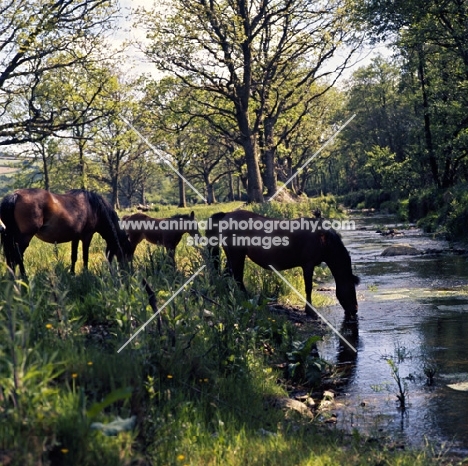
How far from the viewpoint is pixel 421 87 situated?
3662 centimetres

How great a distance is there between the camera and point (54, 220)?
10805 mm

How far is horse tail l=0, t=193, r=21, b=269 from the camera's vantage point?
9797 millimetres

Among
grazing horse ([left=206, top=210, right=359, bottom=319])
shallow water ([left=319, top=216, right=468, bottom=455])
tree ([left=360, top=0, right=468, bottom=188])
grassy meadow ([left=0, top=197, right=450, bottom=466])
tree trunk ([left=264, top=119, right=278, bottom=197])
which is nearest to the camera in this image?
grassy meadow ([left=0, top=197, right=450, bottom=466])

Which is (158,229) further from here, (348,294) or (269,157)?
(269,157)

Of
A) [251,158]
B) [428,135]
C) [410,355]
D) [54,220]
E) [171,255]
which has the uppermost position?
[428,135]

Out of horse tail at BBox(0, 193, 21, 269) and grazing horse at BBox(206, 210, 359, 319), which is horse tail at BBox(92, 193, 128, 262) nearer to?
horse tail at BBox(0, 193, 21, 269)

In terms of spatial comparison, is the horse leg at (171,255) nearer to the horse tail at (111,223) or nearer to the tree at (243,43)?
the horse tail at (111,223)

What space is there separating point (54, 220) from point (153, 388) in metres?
6.83

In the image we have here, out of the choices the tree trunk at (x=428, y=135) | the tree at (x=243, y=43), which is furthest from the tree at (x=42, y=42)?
the tree trunk at (x=428, y=135)

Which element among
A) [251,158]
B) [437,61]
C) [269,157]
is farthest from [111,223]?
[437,61]

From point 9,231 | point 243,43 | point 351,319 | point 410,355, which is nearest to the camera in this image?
point 410,355

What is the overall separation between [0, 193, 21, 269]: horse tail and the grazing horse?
10.9 feet

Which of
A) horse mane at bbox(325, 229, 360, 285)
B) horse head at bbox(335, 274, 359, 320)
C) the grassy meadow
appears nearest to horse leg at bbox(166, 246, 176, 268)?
the grassy meadow

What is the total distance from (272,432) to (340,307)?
6.73m
